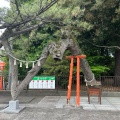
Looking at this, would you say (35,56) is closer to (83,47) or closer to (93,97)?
(83,47)

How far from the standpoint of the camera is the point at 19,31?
10625 mm

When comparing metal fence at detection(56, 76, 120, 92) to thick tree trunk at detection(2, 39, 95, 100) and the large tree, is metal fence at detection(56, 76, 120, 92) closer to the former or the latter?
the large tree

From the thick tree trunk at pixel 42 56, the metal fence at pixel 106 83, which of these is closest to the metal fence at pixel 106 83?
the metal fence at pixel 106 83

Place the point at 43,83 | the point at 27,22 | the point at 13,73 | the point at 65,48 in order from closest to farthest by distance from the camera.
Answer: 1. the point at 27,22
2. the point at 13,73
3. the point at 65,48
4. the point at 43,83

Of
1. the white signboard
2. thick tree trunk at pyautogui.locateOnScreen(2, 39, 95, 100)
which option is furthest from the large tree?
the white signboard

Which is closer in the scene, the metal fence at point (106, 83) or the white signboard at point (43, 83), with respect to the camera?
the white signboard at point (43, 83)

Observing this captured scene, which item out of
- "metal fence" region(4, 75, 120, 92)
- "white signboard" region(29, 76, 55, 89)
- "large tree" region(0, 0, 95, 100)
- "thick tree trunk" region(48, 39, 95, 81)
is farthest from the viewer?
"metal fence" region(4, 75, 120, 92)

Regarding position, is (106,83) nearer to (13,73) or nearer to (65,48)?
(65,48)

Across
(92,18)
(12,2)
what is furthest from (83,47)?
(12,2)

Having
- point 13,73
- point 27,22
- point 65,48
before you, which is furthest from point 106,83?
point 27,22

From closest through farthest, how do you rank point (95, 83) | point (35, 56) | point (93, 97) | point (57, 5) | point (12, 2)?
point (12, 2) → point (57, 5) → point (95, 83) → point (93, 97) → point (35, 56)

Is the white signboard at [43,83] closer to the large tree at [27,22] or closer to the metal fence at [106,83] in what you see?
the metal fence at [106,83]

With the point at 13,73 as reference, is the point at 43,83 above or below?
below

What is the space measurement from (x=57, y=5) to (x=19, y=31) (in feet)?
7.38
